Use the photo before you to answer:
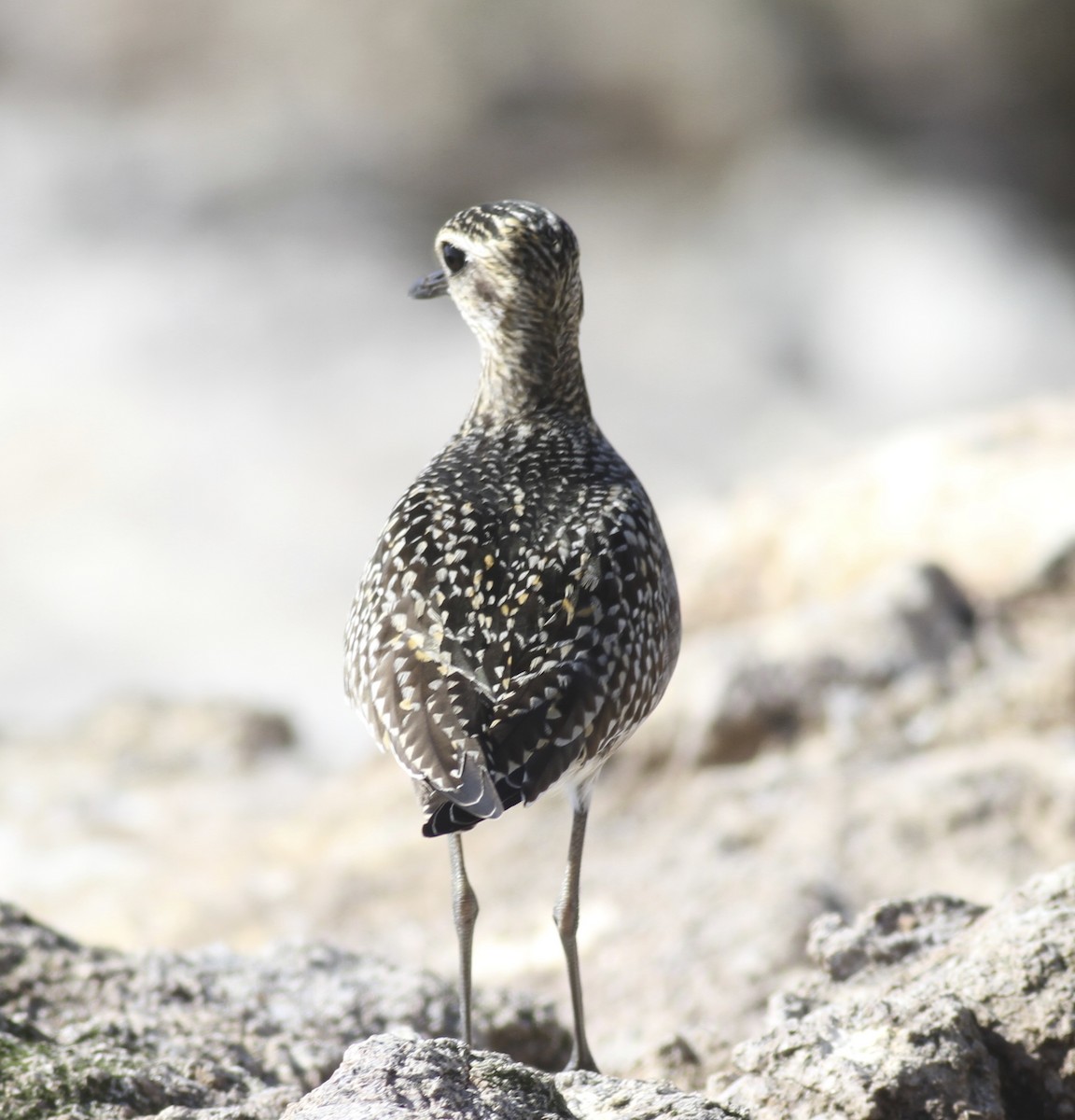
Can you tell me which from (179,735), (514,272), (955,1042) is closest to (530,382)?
(514,272)

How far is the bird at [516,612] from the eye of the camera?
4148mm

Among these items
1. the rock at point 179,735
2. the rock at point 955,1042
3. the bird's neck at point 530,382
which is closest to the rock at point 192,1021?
the rock at point 955,1042

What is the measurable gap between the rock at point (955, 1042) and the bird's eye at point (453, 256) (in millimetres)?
2686

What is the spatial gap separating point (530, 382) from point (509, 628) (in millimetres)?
1400

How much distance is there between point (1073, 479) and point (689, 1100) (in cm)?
572

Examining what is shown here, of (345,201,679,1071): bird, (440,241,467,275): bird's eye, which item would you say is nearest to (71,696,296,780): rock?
(440,241,467,275): bird's eye

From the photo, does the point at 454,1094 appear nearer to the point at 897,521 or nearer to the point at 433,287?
the point at 433,287

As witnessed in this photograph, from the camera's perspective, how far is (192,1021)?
4.66m

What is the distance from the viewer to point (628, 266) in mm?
20016

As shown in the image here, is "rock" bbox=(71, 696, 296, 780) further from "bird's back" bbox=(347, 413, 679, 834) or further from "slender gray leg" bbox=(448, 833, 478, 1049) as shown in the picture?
"bird's back" bbox=(347, 413, 679, 834)

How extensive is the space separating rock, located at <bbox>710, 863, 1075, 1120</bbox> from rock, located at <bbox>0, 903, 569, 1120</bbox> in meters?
1.16

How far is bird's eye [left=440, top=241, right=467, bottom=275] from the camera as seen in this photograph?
559 centimetres

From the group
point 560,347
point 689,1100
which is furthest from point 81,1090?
point 560,347

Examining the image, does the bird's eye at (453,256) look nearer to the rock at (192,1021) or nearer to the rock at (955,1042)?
the rock at (192,1021)
